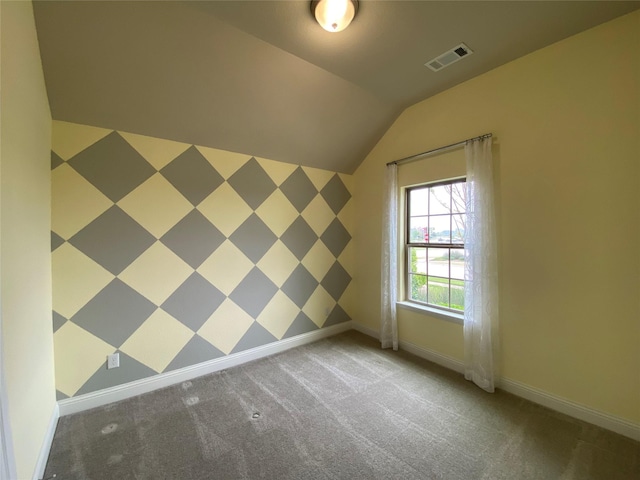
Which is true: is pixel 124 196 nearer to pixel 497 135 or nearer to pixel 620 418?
pixel 497 135

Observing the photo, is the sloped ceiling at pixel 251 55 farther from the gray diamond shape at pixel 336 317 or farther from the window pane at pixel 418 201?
the gray diamond shape at pixel 336 317

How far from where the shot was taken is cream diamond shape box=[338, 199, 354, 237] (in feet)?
11.7

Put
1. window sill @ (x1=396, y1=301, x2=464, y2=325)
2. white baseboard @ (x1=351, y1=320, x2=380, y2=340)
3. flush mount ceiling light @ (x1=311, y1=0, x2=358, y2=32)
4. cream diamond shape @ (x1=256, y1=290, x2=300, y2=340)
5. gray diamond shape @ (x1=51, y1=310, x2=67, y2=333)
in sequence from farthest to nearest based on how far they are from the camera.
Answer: white baseboard @ (x1=351, y1=320, x2=380, y2=340), cream diamond shape @ (x1=256, y1=290, x2=300, y2=340), window sill @ (x1=396, y1=301, x2=464, y2=325), gray diamond shape @ (x1=51, y1=310, x2=67, y2=333), flush mount ceiling light @ (x1=311, y1=0, x2=358, y2=32)

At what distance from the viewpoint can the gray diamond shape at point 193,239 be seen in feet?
7.66

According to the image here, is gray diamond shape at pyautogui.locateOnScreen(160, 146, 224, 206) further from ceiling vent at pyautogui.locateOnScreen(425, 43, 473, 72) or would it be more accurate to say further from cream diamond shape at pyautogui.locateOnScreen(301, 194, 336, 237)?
ceiling vent at pyautogui.locateOnScreen(425, 43, 473, 72)

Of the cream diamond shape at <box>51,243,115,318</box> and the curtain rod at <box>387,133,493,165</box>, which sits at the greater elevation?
the curtain rod at <box>387,133,493,165</box>

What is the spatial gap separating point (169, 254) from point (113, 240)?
415 mm

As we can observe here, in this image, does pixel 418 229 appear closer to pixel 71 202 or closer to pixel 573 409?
pixel 573 409

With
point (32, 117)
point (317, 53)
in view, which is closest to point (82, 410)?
point (32, 117)

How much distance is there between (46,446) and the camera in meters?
1.55

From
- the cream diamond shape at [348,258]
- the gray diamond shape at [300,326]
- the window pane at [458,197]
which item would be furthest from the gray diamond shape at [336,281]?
the window pane at [458,197]

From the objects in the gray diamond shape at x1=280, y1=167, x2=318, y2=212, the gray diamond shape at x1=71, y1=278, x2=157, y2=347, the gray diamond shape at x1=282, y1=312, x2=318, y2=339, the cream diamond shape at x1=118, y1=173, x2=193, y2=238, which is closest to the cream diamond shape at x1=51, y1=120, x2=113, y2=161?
the cream diamond shape at x1=118, y1=173, x2=193, y2=238

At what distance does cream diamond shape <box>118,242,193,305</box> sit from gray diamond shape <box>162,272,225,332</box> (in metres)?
0.06

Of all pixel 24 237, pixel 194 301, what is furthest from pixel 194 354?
pixel 24 237
